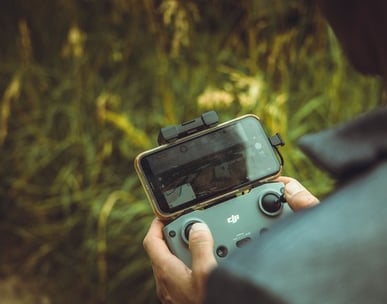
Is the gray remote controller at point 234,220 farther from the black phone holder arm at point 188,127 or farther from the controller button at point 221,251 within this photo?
the black phone holder arm at point 188,127

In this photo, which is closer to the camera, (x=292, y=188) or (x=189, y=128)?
(x=292, y=188)

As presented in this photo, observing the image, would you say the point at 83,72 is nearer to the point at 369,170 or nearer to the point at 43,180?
the point at 43,180

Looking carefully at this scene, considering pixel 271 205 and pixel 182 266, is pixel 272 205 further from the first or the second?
pixel 182 266

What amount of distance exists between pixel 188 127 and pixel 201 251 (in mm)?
266

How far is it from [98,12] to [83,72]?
387mm

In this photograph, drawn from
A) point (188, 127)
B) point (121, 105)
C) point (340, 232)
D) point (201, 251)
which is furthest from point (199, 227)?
point (121, 105)

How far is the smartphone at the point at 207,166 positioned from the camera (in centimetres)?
115

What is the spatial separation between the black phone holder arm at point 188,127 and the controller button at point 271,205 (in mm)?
159

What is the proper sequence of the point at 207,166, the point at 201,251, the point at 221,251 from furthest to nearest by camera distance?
the point at 207,166 → the point at 221,251 → the point at 201,251

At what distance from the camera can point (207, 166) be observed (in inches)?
46.8

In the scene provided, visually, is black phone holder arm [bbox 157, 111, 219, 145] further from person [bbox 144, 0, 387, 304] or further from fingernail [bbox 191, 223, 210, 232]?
person [bbox 144, 0, 387, 304]

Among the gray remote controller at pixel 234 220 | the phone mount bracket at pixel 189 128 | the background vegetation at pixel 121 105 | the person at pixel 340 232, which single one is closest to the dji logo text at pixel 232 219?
the gray remote controller at pixel 234 220

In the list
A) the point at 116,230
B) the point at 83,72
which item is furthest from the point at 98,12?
the point at 116,230

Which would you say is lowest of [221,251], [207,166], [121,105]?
[221,251]
